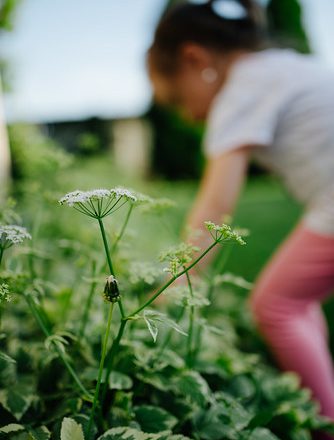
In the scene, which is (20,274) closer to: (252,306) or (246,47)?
(252,306)

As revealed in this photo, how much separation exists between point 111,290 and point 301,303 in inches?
40.2

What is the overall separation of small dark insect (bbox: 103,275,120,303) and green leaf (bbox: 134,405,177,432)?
39 centimetres

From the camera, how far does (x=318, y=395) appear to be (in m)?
1.50

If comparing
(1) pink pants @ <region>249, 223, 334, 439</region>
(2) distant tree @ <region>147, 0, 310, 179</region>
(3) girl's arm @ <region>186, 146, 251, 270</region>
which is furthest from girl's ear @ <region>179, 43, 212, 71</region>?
(2) distant tree @ <region>147, 0, 310, 179</region>

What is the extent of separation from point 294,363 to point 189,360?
2.11 feet

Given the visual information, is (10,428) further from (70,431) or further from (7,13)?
(7,13)

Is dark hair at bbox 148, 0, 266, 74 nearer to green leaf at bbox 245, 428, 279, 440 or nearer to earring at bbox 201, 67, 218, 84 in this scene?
earring at bbox 201, 67, 218, 84

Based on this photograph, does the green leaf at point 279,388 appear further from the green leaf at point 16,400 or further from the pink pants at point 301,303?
the green leaf at point 16,400

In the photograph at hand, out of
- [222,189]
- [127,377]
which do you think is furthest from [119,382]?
[222,189]

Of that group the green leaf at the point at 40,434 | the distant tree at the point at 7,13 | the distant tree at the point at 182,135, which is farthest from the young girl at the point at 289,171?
the distant tree at the point at 182,135

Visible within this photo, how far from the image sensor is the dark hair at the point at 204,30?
182 cm

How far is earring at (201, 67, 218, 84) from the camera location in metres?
1.84

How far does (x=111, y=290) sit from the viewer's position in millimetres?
716

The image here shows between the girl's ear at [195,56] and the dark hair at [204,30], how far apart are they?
2cm
